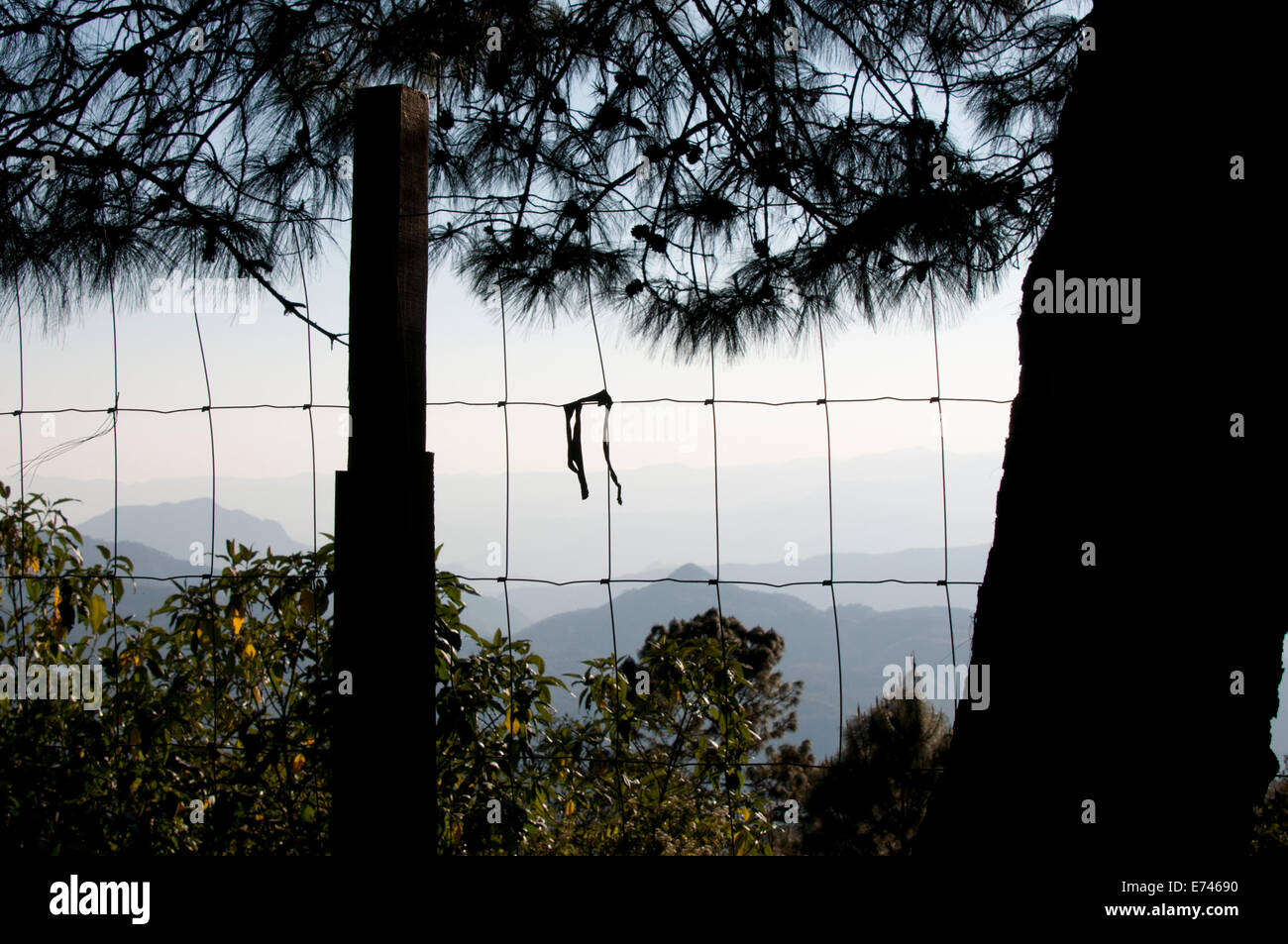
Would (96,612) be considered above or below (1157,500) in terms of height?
below

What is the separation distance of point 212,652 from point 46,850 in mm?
427

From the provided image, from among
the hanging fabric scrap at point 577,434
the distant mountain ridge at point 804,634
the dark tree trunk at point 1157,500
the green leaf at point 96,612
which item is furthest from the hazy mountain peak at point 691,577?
the distant mountain ridge at point 804,634

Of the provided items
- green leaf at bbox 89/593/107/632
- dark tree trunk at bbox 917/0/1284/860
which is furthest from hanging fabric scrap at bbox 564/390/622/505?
green leaf at bbox 89/593/107/632

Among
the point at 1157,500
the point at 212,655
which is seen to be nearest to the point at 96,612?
the point at 212,655

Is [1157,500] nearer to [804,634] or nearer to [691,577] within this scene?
[691,577]

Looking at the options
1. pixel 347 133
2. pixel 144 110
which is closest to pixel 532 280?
pixel 347 133

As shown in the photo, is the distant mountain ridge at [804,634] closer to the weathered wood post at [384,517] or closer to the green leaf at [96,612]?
the green leaf at [96,612]

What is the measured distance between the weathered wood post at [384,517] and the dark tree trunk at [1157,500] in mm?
796

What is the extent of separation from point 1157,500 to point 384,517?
1.00 metres

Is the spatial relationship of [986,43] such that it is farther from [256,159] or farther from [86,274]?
[86,274]

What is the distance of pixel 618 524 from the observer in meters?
1.63

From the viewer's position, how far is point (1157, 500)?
105 centimetres

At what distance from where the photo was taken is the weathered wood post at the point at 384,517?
4.06 feet

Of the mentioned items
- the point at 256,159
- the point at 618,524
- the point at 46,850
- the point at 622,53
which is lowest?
the point at 46,850
